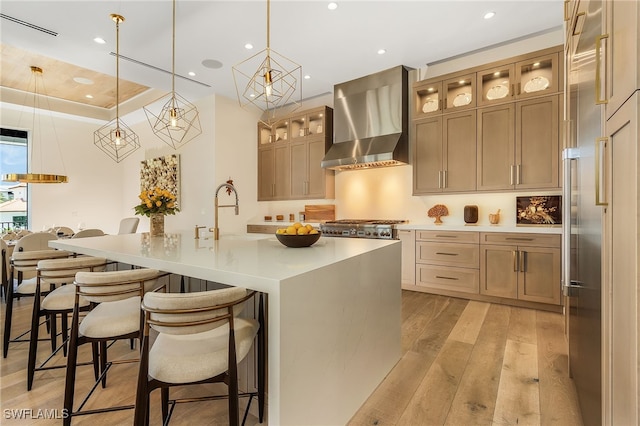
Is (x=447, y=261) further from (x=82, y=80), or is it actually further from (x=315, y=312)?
(x=82, y=80)

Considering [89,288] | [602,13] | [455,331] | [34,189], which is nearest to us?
[602,13]

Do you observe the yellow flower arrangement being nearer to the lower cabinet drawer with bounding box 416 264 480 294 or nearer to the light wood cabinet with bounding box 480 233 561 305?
the lower cabinet drawer with bounding box 416 264 480 294

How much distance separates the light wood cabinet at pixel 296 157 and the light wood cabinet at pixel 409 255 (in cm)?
166

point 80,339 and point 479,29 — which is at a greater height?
point 479,29

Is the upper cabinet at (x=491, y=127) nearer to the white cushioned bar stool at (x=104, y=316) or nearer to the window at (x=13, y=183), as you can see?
the white cushioned bar stool at (x=104, y=316)

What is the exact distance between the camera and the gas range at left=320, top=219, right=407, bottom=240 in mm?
4160

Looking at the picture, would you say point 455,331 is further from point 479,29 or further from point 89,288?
point 479,29

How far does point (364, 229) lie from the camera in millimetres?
4398

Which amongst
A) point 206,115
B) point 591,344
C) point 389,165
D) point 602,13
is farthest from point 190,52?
point 591,344

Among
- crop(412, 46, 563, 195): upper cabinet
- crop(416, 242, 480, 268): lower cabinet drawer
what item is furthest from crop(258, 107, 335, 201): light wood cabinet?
crop(416, 242, 480, 268): lower cabinet drawer

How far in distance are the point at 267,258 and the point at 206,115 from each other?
4703 millimetres

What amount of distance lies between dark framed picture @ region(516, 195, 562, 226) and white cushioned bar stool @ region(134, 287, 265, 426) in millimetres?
3703

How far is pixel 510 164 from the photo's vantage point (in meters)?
3.62

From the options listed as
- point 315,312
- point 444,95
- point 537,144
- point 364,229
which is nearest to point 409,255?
point 364,229
